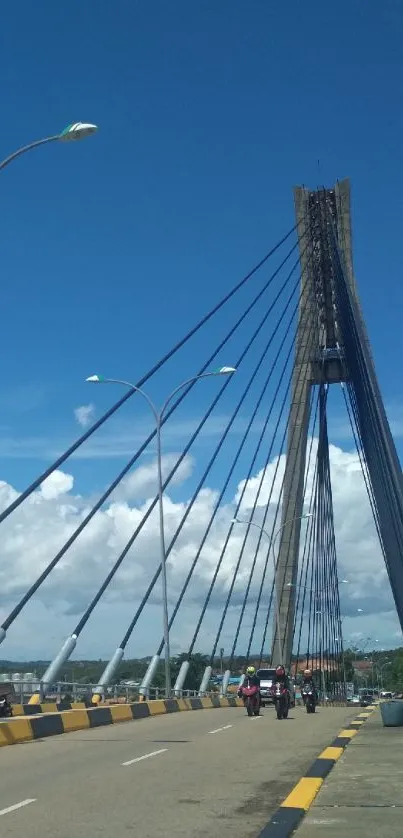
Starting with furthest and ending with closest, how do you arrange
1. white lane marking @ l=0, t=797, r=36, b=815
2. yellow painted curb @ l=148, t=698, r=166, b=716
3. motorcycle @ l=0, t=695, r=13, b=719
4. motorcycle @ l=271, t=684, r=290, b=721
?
yellow painted curb @ l=148, t=698, r=166, b=716, motorcycle @ l=271, t=684, r=290, b=721, motorcycle @ l=0, t=695, r=13, b=719, white lane marking @ l=0, t=797, r=36, b=815

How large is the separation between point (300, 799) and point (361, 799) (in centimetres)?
56

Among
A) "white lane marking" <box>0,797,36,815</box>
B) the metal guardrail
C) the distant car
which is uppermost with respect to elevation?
the metal guardrail

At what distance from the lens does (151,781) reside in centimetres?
1041

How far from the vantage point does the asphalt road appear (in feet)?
25.4

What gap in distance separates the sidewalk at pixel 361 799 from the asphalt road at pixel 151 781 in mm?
448

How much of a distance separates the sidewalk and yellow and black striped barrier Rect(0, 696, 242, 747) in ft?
18.9

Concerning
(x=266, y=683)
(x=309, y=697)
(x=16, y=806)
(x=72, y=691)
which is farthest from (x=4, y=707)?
(x=266, y=683)

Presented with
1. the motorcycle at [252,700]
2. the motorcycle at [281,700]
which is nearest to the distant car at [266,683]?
the motorcycle at [252,700]

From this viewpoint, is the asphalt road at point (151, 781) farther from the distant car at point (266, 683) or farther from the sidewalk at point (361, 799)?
the distant car at point (266, 683)

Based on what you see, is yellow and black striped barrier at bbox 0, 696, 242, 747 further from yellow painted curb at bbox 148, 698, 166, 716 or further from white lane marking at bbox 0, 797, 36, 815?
white lane marking at bbox 0, 797, 36, 815

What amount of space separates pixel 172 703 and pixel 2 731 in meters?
12.3

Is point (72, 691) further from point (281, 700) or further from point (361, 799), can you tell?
point (361, 799)

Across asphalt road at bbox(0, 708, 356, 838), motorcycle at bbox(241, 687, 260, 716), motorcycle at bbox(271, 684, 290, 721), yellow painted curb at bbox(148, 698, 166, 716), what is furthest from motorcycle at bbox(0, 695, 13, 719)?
motorcycle at bbox(241, 687, 260, 716)

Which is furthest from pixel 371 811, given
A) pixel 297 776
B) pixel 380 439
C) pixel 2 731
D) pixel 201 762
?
pixel 380 439
